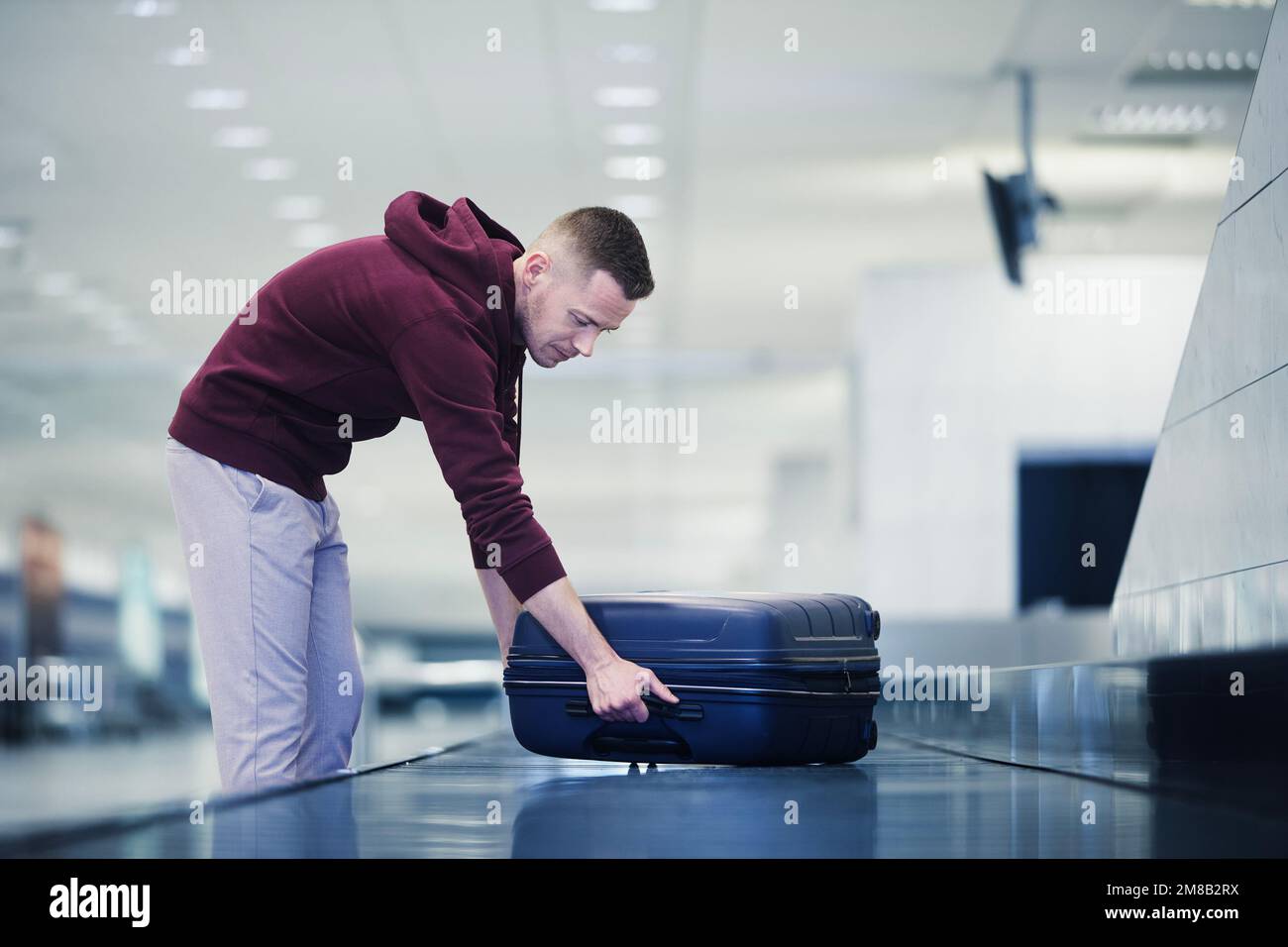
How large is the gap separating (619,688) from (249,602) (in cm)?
73

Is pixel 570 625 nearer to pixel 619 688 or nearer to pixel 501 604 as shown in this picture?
pixel 619 688

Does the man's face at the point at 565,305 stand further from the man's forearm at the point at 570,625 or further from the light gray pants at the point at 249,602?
the light gray pants at the point at 249,602

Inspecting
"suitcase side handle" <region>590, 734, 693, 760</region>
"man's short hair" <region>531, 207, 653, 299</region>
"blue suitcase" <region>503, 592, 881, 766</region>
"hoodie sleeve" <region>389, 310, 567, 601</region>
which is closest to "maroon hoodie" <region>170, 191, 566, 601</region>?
"hoodie sleeve" <region>389, 310, 567, 601</region>

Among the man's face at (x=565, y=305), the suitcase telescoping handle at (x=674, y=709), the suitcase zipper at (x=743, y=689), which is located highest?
the man's face at (x=565, y=305)

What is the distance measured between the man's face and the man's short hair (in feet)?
0.06

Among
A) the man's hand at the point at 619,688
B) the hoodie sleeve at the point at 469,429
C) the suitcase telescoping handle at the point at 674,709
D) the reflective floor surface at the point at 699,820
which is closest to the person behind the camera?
the reflective floor surface at the point at 699,820

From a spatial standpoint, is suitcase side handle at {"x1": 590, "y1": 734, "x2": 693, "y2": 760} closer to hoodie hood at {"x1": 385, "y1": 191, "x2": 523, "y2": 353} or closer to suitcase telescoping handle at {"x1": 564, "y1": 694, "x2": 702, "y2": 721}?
suitcase telescoping handle at {"x1": 564, "y1": 694, "x2": 702, "y2": 721}

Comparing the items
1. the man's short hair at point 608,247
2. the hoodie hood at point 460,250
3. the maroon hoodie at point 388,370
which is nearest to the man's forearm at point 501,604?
the maroon hoodie at point 388,370

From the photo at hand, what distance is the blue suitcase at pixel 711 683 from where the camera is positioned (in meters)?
2.65

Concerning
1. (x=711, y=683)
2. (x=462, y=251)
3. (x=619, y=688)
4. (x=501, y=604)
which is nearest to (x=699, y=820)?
(x=619, y=688)

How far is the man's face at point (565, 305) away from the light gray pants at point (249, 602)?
0.59m

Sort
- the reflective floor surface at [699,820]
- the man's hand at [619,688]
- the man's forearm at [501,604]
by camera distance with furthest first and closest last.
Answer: the man's forearm at [501,604] → the man's hand at [619,688] → the reflective floor surface at [699,820]

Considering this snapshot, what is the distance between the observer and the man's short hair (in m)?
2.62

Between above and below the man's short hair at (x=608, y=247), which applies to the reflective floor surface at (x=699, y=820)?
below
